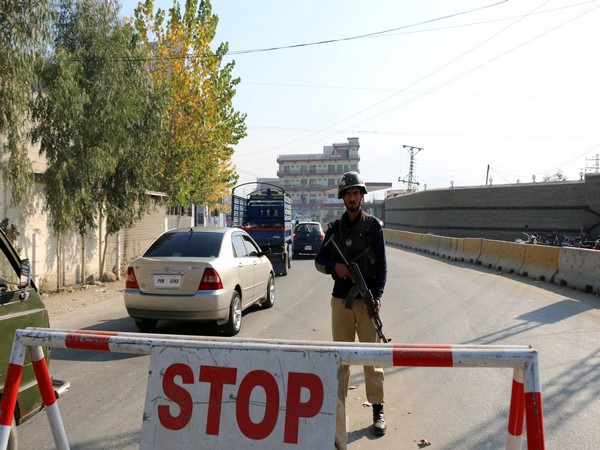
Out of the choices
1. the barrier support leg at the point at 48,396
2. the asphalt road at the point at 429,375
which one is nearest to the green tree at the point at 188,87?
the asphalt road at the point at 429,375

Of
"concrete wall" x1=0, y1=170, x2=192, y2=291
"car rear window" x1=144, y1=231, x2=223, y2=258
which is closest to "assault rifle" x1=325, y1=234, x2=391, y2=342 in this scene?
"car rear window" x1=144, y1=231, x2=223, y2=258

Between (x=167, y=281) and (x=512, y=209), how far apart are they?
27.6 metres

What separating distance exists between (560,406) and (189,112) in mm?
18051

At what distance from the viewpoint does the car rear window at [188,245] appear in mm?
7340

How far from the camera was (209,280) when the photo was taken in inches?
272

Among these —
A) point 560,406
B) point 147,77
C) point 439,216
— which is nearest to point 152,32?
point 147,77

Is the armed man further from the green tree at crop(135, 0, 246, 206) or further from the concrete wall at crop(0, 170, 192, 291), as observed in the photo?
the green tree at crop(135, 0, 246, 206)

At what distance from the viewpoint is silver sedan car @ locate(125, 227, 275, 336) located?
22.6 feet

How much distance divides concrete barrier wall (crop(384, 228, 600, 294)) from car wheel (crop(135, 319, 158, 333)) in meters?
10.1

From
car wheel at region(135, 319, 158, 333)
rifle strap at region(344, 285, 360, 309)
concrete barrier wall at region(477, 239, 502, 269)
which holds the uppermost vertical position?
rifle strap at region(344, 285, 360, 309)

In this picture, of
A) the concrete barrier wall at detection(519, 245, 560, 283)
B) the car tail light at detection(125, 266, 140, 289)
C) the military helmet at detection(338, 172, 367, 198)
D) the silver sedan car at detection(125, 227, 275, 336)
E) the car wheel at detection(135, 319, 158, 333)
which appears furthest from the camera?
the concrete barrier wall at detection(519, 245, 560, 283)

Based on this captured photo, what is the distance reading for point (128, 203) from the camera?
13633 millimetres

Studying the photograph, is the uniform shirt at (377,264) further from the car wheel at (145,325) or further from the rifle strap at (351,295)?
the car wheel at (145,325)

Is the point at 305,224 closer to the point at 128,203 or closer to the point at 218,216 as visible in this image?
the point at 128,203
